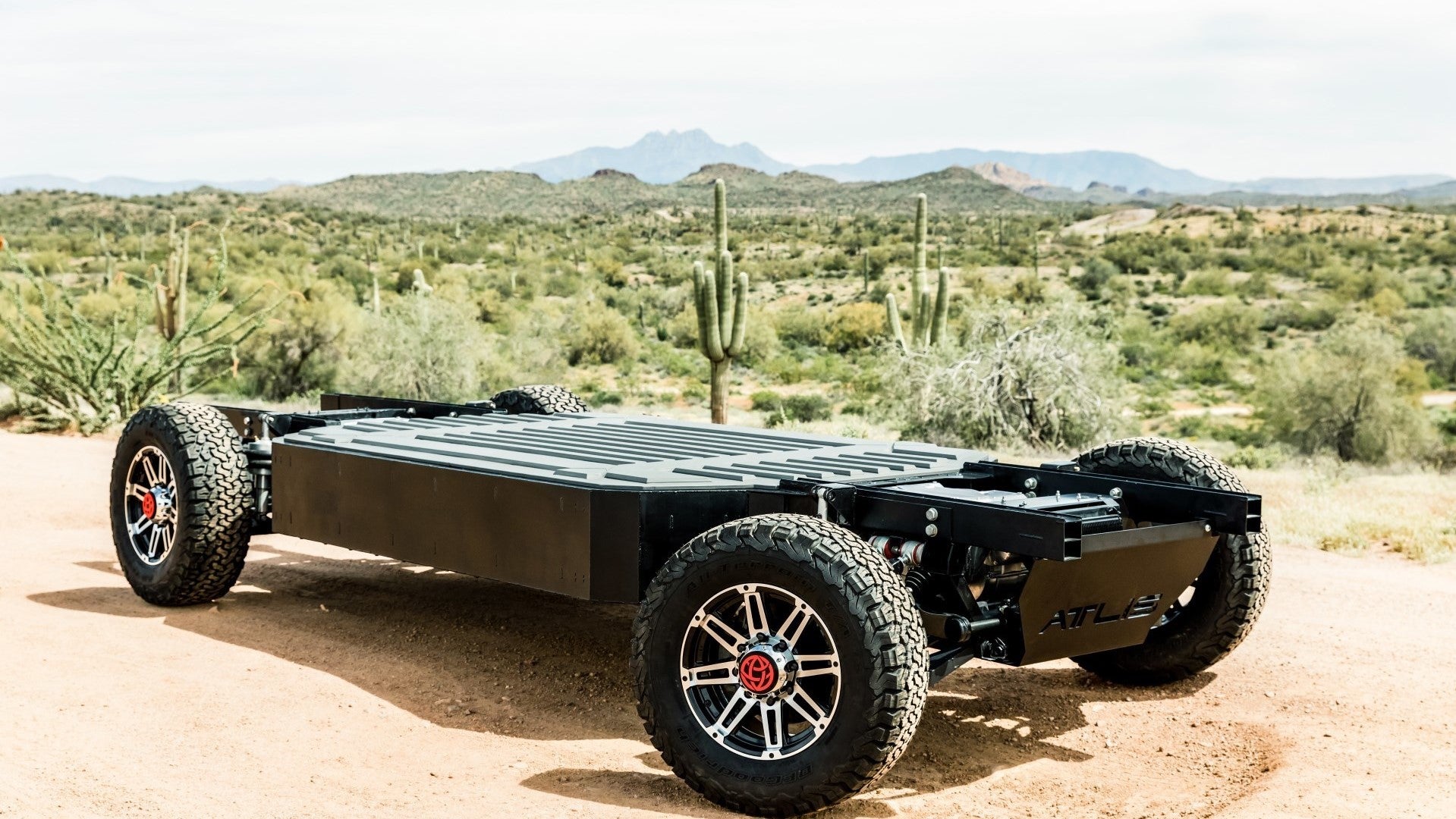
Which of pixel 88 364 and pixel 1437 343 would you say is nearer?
pixel 88 364

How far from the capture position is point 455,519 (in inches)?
220

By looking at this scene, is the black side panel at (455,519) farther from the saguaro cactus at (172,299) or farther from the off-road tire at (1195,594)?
the saguaro cactus at (172,299)

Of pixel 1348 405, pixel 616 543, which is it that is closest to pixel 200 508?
pixel 616 543

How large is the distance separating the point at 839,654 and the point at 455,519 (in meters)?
1.99

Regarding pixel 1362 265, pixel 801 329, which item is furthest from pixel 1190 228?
pixel 801 329

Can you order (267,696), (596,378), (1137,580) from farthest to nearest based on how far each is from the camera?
(596,378), (267,696), (1137,580)

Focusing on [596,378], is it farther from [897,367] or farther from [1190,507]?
[1190,507]

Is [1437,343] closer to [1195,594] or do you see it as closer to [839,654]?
[1195,594]

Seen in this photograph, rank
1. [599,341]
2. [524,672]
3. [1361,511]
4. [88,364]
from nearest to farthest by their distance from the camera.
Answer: [524,672] → [1361,511] → [88,364] → [599,341]

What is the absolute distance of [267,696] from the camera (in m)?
5.55

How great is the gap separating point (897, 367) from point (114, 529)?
497 inches

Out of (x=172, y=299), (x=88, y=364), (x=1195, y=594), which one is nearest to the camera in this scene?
(x=1195, y=594)

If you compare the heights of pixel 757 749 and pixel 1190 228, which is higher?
pixel 1190 228

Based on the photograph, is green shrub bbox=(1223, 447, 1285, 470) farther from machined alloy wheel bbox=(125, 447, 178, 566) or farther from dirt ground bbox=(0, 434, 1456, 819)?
machined alloy wheel bbox=(125, 447, 178, 566)
